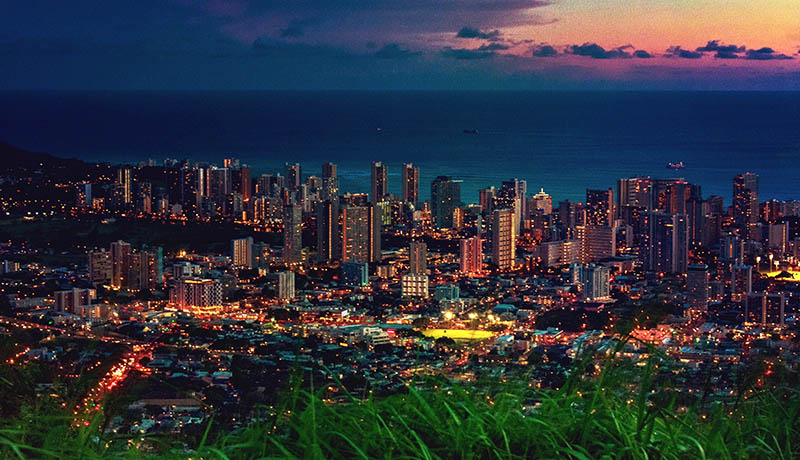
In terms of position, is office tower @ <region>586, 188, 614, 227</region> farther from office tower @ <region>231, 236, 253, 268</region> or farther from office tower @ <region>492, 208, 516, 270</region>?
office tower @ <region>231, 236, 253, 268</region>

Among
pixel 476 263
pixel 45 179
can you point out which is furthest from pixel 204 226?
pixel 476 263

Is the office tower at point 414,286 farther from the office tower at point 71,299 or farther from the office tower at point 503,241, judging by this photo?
the office tower at point 71,299

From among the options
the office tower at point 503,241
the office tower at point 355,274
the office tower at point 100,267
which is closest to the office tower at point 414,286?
the office tower at point 355,274

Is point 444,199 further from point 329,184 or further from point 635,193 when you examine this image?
point 635,193

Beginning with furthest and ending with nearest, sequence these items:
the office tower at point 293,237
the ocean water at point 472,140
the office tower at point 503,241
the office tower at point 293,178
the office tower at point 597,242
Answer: the ocean water at point 472,140
the office tower at point 293,178
the office tower at point 597,242
the office tower at point 293,237
the office tower at point 503,241

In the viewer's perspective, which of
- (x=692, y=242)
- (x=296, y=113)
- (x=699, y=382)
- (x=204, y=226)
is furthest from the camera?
(x=296, y=113)

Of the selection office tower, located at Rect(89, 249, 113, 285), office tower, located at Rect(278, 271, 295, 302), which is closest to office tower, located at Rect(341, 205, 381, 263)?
office tower, located at Rect(278, 271, 295, 302)

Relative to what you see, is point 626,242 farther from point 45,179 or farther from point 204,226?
point 45,179
